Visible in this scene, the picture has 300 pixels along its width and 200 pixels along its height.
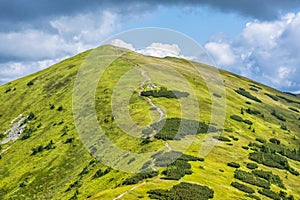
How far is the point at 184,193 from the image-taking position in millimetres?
73125

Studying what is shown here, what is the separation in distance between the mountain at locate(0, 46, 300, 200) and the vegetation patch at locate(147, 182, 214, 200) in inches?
6.8

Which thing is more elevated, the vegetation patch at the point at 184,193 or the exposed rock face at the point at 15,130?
the exposed rock face at the point at 15,130

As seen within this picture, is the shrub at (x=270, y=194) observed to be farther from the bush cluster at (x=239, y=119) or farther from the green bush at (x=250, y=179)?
the bush cluster at (x=239, y=119)

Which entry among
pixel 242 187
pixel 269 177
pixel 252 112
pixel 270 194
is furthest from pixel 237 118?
pixel 242 187

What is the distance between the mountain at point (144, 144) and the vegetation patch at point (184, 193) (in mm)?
172

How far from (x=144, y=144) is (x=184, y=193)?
38.2 meters

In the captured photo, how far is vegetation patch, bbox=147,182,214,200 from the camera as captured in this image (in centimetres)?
7131

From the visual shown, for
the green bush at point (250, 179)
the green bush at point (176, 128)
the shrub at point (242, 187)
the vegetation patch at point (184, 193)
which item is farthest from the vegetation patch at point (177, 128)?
the vegetation patch at point (184, 193)

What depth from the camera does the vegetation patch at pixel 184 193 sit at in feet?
234

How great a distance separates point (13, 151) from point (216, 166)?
8906 centimetres

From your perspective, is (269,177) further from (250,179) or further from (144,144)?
(144,144)

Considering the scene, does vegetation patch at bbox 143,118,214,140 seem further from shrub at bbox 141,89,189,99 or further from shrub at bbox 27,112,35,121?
shrub at bbox 27,112,35,121

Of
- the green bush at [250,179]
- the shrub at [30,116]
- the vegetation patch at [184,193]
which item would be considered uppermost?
the shrub at [30,116]

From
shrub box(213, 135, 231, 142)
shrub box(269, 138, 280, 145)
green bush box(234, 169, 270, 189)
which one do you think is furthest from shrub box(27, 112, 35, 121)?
green bush box(234, 169, 270, 189)
